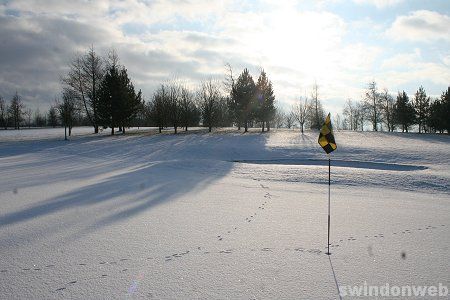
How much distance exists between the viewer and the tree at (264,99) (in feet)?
169

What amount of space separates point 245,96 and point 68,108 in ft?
90.1

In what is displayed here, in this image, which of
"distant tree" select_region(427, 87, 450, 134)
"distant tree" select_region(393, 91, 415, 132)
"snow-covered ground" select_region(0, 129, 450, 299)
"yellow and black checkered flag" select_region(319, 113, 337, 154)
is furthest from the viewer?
"distant tree" select_region(393, 91, 415, 132)

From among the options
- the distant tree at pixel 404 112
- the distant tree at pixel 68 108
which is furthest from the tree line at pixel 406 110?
the distant tree at pixel 68 108

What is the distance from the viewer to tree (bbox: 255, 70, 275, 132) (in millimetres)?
51625

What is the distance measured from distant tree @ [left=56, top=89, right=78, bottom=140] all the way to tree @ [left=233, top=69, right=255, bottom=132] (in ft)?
Result: 85.2

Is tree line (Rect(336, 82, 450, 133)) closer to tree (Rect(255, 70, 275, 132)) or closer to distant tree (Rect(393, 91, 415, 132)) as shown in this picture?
distant tree (Rect(393, 91, 415, 132))

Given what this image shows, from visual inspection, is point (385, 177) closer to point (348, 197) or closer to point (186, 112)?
point (348, 197)

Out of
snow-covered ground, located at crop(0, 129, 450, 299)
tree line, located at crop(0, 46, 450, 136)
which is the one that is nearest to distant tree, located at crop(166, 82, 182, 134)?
tree line, located at crop(0, 46, 450, 136)

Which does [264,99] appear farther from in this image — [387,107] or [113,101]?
[387,107]

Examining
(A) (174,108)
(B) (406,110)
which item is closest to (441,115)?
(B) (406,110)

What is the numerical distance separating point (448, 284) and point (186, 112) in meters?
55.4

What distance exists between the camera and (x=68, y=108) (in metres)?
46.5

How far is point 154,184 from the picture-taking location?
40.7 feet

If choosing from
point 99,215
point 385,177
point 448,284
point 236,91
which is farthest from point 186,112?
point 448,284
